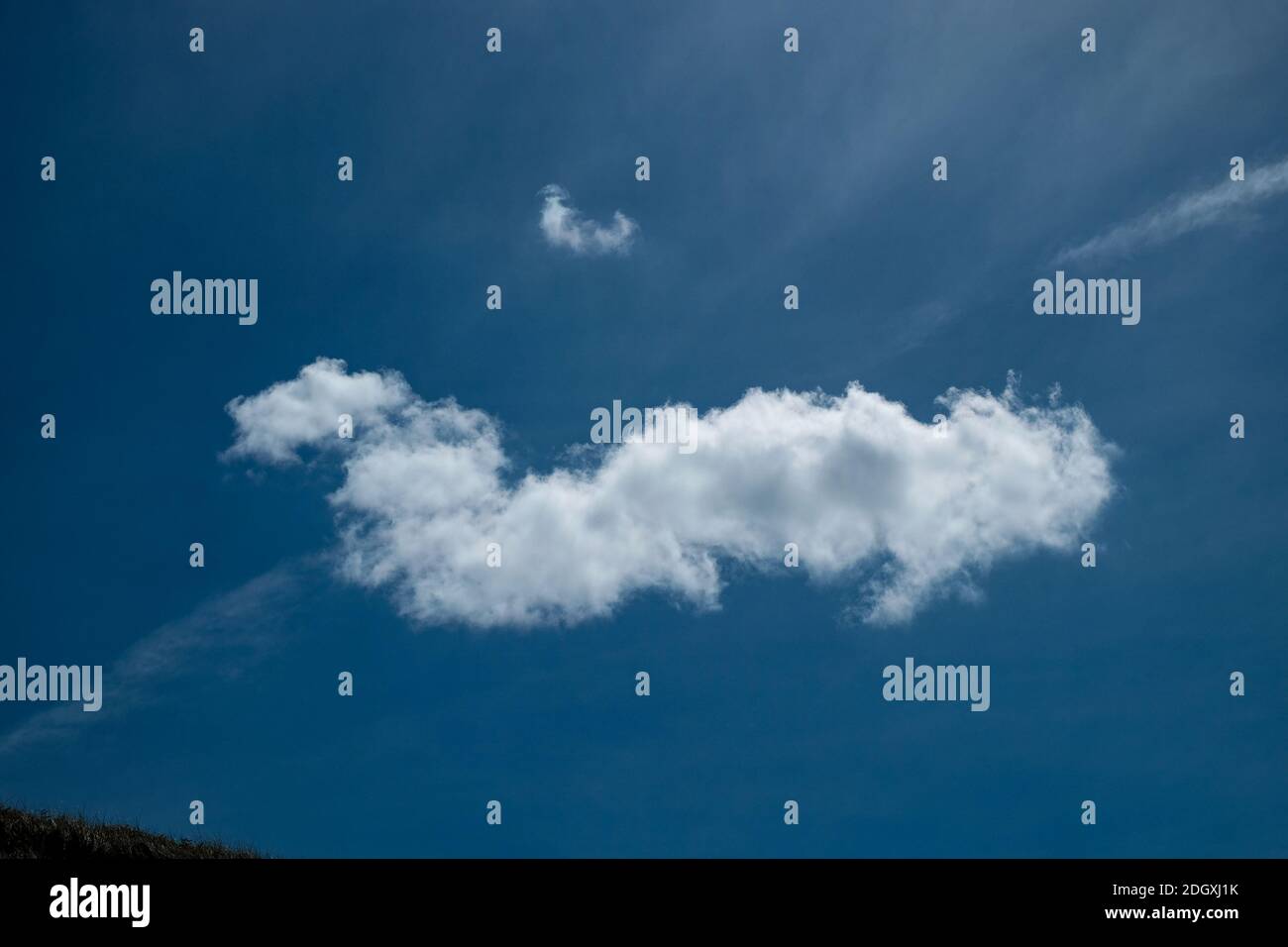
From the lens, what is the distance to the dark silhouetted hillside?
79.6 feet

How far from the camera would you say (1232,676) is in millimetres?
41375

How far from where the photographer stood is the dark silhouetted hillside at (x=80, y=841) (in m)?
24.2

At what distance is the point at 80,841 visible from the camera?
24.7 meters
